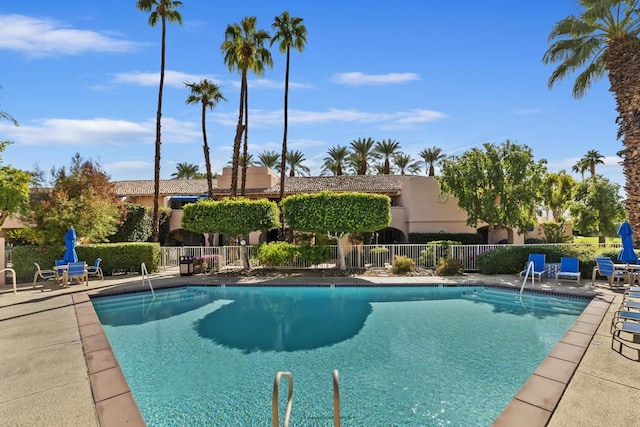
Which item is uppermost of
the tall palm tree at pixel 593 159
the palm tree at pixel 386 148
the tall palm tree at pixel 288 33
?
the tall palm tree at pixel 288 33

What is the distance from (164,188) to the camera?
35469 mm

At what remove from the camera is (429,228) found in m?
26.2

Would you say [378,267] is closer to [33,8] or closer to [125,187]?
[33,8]

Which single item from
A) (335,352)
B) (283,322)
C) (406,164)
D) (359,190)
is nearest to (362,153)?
(406,164)

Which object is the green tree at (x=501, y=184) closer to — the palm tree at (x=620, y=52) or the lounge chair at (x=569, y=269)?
the palm tree at (x=620, y=52)

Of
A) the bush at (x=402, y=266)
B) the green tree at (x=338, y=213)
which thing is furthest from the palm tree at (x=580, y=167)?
the green tree at (x=338, y=213)

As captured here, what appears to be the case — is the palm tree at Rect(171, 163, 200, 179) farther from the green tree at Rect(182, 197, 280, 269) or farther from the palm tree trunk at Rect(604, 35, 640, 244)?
the palm tree trunk at Rect(604, 35, 640, 244)

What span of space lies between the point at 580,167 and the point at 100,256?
70.6 m

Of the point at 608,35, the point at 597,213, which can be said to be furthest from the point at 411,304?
the point at 597,213

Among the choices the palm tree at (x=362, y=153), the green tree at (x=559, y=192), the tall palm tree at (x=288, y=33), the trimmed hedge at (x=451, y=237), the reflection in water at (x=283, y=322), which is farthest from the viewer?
the palm tree at (x=362, y=153)

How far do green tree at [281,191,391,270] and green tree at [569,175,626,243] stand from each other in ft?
81.1

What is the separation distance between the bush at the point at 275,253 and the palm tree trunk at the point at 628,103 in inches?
646

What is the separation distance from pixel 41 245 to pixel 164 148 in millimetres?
9645

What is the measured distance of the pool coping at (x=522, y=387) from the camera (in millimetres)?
4395
